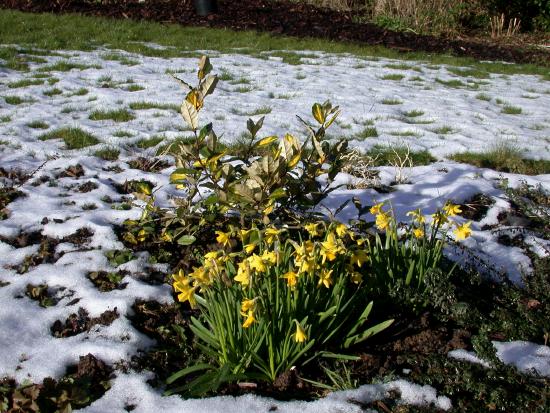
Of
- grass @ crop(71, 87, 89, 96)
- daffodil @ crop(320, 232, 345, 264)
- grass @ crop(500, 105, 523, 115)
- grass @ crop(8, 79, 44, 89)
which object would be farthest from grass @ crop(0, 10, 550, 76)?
daffodil @ crop(320, 232, 345, 264)

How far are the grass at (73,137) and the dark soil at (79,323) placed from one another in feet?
7.93

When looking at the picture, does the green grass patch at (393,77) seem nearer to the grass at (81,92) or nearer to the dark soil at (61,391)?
the grass at (81,92)

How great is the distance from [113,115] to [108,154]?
1.12 metres

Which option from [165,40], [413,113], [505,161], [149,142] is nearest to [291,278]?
[149,142]

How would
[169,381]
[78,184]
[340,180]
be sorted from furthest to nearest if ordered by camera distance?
[340,180] < [78,184] < [169,381]

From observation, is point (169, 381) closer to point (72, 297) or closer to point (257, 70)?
point (72, 297)

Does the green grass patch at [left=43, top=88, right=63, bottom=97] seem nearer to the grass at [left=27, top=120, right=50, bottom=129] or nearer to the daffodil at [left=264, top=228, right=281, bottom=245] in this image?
the grass at [left=27, top=120, right=50, bottom=129]

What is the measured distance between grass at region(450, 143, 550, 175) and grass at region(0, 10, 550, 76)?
4508mm

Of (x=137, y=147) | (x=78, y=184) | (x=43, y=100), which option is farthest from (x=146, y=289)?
(x=43, y=100)

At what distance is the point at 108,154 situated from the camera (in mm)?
4645

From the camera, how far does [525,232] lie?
12.1 feet

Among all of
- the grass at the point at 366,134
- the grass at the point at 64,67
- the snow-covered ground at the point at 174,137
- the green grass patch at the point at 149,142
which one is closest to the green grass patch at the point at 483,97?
the snow-covered ground at the point at 174,137

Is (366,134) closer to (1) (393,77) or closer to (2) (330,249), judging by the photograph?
(1) (393,77)

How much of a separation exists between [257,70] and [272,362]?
20.4 feet
